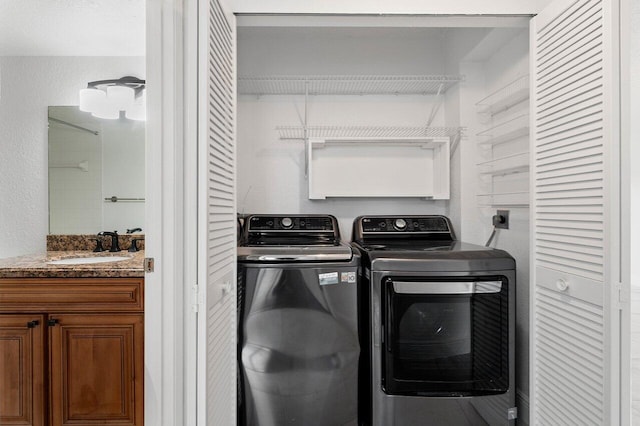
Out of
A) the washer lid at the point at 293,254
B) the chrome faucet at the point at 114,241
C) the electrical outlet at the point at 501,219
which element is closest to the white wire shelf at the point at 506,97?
the electrical outlet at the point at 501,219

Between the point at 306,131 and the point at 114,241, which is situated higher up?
the point at 306,131

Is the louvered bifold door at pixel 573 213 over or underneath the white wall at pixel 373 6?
underneath

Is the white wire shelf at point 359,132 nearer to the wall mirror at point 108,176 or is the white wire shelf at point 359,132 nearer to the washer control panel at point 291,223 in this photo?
the washer control panel at point 291,223

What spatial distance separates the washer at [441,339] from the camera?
1.76 metres

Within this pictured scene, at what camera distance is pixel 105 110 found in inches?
86.6

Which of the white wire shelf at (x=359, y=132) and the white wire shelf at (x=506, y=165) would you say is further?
the white wire shelf at (x=359, y=132)

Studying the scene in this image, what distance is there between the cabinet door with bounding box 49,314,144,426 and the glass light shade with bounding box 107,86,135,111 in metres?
1.24

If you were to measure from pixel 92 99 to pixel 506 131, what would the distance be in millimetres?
2408

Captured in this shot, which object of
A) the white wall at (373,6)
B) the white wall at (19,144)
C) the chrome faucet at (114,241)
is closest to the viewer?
the white wall at (19,144)

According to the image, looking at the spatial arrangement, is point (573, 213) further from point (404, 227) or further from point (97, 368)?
point (97, 368)

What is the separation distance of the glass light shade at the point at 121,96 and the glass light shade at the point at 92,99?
41 millimetres

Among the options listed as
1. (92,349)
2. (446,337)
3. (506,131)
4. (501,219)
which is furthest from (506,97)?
(92,349)

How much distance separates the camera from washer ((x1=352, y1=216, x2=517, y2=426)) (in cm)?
176

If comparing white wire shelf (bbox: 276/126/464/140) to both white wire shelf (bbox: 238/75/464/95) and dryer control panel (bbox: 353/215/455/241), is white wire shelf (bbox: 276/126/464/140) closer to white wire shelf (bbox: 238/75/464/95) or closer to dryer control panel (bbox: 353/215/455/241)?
white wire shelf (bbox: 238/75/464/95)
